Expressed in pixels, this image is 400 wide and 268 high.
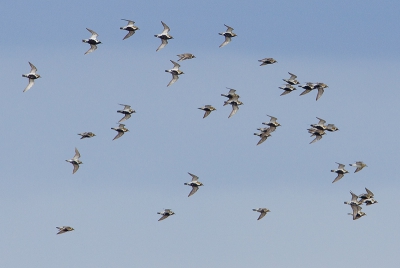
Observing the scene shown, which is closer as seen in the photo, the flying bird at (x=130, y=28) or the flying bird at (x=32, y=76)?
the flying bird at (x=130, y=28)

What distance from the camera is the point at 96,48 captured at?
196m

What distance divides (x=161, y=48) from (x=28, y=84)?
18.6m

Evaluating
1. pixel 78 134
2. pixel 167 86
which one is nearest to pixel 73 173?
pixel 78 134

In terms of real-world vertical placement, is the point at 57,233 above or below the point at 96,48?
below

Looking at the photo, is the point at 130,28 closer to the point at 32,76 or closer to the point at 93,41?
the point at 93,41

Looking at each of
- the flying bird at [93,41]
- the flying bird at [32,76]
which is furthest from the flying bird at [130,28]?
the flying bird at [32,76]

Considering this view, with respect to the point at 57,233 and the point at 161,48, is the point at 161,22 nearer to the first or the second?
the point at 161,48

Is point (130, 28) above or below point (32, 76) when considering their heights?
above

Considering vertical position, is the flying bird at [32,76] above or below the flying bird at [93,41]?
below

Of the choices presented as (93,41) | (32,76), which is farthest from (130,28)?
(32,76)

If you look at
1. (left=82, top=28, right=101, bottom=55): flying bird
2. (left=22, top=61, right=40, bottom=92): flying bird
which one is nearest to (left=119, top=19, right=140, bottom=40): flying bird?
(left=82, top=28, right=101, bottom=55): flying bird

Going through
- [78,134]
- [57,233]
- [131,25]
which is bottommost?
[57,233]

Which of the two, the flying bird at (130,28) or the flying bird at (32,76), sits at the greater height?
the flying bird at (130,28)

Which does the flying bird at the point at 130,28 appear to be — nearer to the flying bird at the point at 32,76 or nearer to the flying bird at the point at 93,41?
the flying bird at the point at 93,41
